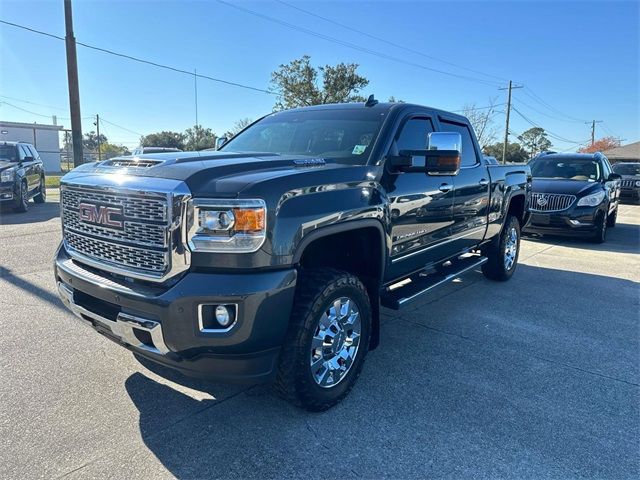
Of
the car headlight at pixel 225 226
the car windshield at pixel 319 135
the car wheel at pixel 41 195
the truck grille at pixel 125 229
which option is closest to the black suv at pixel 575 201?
the car windshield at pixel 319 135

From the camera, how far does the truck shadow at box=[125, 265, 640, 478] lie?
2.50 metres

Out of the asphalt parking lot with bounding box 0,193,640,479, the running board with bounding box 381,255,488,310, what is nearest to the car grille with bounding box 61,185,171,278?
the asphalt parking lot with bounding box 0,193,640,479

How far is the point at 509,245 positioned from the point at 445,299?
1620 millimetres

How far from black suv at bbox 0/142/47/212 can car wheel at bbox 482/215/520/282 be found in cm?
1131

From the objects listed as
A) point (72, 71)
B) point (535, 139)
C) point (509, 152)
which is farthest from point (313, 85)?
point (535, 139)

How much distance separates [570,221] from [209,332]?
8980 mm

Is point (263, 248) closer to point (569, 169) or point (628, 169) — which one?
point (569, 169)

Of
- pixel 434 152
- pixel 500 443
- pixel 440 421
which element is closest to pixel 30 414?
pixel 440 421

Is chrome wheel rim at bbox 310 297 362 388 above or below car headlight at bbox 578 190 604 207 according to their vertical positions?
below

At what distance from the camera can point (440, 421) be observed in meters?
2.91

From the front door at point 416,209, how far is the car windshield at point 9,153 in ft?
40.2

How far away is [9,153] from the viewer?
12.6 meters

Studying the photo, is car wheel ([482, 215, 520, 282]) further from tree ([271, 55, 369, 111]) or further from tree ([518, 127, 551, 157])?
tree ([518, 127, 551, 157])

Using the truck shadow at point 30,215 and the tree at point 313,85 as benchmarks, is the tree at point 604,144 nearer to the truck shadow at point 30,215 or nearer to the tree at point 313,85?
the tree at point 313,85
